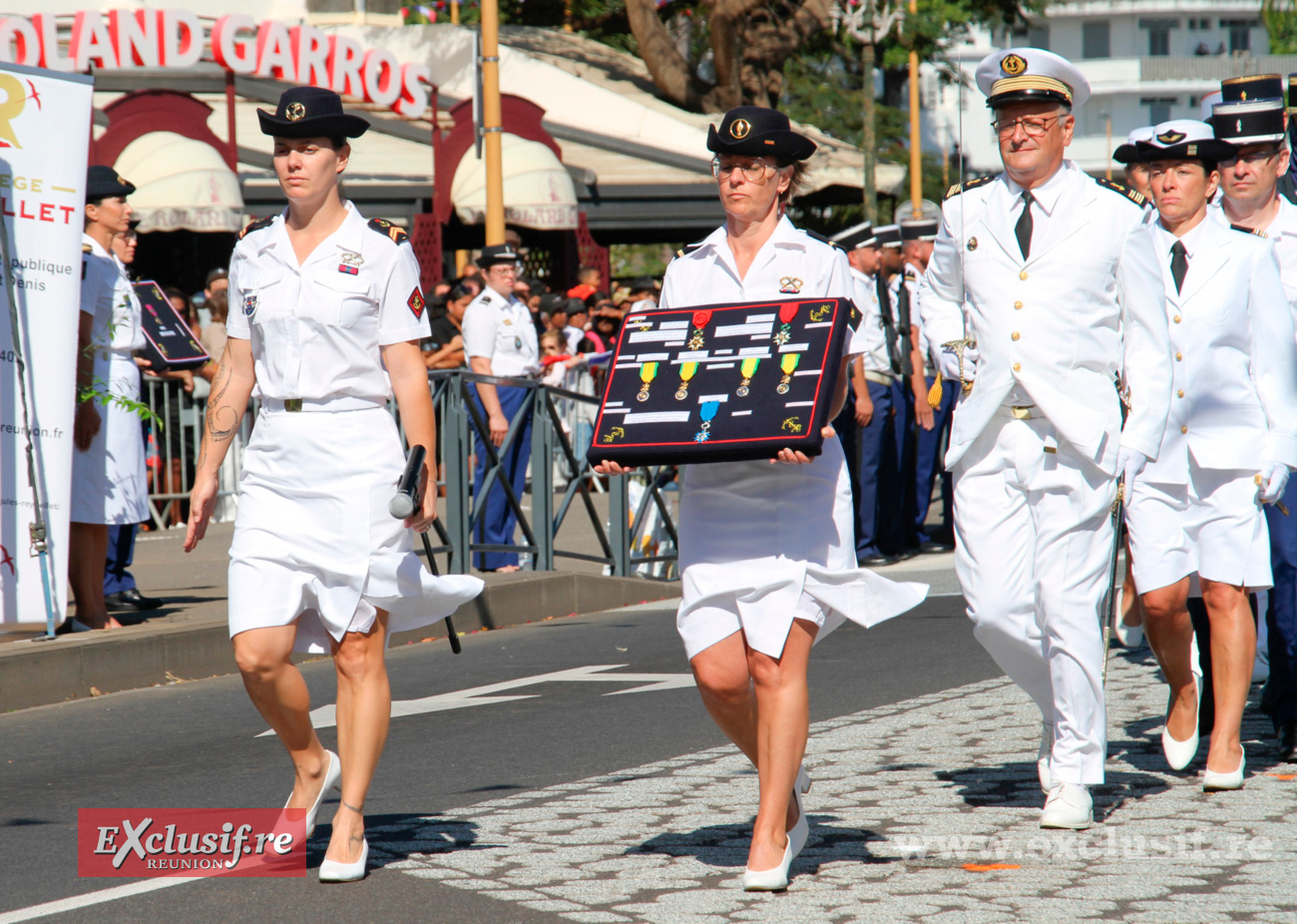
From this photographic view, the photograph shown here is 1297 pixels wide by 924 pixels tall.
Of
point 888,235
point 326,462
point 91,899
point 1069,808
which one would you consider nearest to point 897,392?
point 888,235

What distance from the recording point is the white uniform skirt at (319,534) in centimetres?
483

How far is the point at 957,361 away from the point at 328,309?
1.89m

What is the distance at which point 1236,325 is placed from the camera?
5973 millimetres

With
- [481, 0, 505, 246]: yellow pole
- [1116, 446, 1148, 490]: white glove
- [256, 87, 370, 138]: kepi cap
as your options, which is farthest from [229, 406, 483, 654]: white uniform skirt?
[481, 0, 505, 246]: yellow pole

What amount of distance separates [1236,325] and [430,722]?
3.56 metres

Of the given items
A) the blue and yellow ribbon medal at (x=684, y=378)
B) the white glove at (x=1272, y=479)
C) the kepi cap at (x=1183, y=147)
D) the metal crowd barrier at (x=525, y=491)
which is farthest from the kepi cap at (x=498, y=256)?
the blue and yellow ribbon medal at (x=684, y=378)

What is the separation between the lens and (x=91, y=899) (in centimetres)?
467

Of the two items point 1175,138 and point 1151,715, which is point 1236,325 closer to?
point 1175,138

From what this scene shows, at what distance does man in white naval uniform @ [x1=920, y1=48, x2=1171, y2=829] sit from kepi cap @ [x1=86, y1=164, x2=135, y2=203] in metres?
5.08

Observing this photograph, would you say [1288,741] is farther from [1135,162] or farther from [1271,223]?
[1135,162]

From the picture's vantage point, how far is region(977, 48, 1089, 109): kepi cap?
17.2 ft

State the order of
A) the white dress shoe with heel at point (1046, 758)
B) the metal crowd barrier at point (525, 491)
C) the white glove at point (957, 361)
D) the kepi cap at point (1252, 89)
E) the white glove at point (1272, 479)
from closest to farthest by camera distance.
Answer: the white dress shoe with heel at point (1046, 758) < the white glove at point (957, 361) < the white glove at point (1272, 479) < the kepi cap at point (1252, 89) < the metal crowd barrier at point (525, 491)

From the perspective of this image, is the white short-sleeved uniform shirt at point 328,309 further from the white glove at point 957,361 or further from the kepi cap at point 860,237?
the kepi cap at point 860,237

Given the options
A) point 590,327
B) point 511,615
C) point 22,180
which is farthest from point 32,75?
point 590,327
